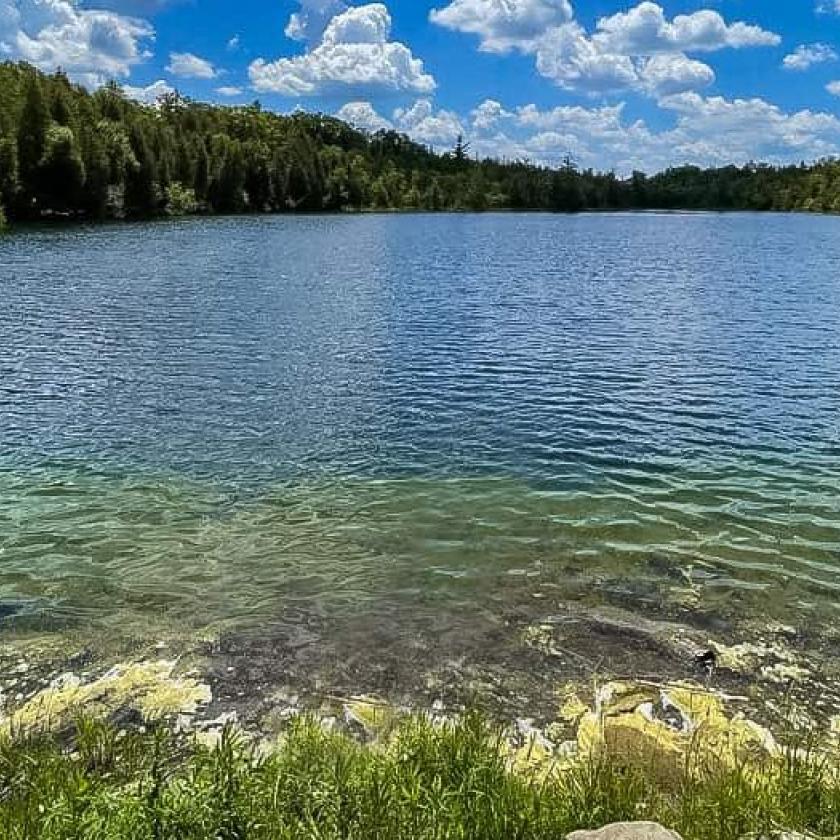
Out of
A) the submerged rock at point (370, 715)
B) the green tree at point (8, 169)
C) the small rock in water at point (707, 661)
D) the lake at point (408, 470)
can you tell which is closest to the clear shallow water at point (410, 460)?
the lake at point (408, 470)

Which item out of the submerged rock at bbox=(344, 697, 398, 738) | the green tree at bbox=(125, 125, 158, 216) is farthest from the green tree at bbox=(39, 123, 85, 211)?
the submerged rock at bbox=(344, 697, 398, 738)

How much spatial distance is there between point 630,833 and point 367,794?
2.42 m

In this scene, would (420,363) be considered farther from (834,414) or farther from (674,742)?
(674,742)

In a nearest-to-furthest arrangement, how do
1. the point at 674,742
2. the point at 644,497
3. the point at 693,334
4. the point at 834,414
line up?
the point at 674,742 < the point at 644,497 < the point at 834,414 < the point at 693,334

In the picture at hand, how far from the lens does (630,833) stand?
6.01 metres

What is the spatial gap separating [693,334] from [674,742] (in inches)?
1238

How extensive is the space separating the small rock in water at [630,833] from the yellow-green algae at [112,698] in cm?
539

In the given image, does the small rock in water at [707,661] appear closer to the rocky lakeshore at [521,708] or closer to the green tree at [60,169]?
the rocky lakeshore at [521,708]

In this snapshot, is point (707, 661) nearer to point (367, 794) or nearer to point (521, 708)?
point (521, 708)

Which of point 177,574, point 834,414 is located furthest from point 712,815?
point 834,414

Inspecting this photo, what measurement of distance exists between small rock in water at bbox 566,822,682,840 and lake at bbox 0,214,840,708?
199 inches

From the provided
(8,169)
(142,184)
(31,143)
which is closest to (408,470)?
(8,169)

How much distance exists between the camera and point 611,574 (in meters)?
14.0

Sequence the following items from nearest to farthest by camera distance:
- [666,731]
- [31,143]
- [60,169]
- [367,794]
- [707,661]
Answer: [367,794], [666,731], [707,661], [31,143], [60,169]
